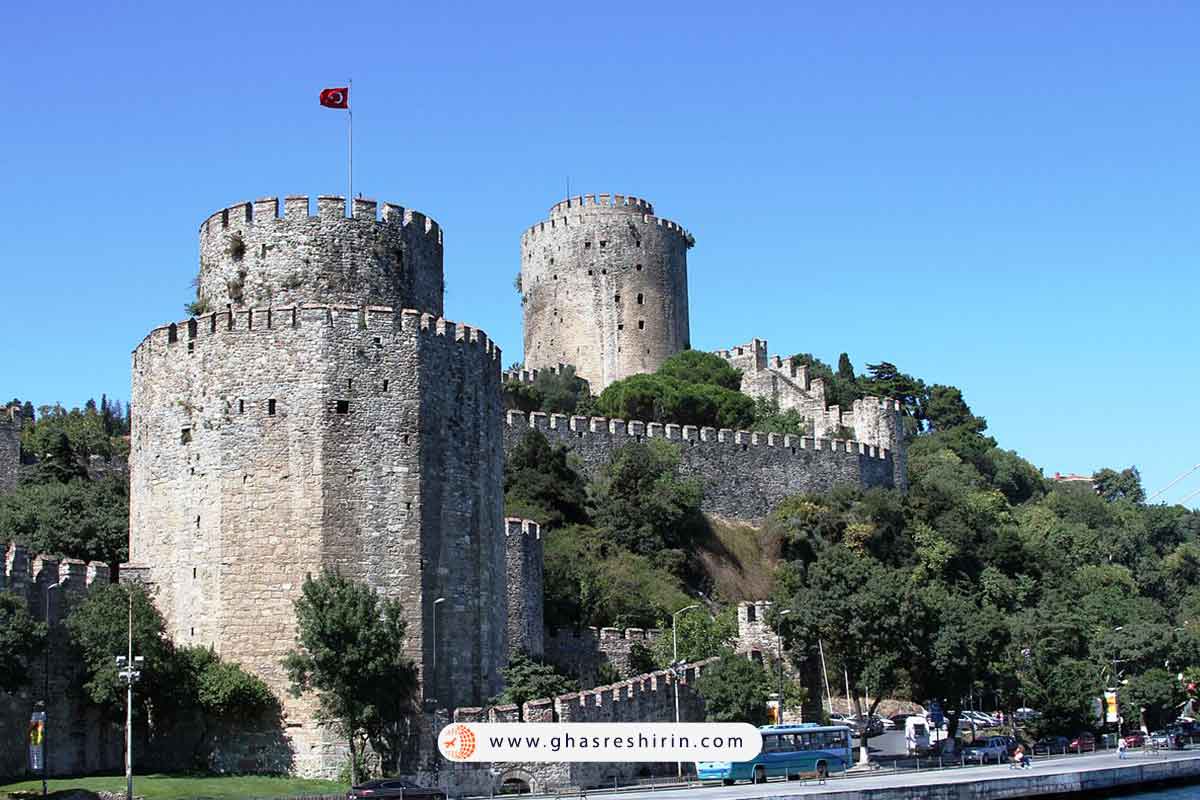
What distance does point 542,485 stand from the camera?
196ft

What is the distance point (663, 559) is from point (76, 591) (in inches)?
1124

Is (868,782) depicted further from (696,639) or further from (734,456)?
(734,456)

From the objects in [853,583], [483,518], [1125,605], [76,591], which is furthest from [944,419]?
[76,591]

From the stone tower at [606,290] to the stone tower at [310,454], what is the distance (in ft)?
154

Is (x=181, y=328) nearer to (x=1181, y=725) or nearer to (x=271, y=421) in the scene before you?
(x=271, y=421)

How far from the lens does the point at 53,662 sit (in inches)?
1366

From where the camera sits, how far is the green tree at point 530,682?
39.9 meters

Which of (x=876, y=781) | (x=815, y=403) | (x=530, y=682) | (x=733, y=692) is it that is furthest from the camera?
(x=815, y=403)

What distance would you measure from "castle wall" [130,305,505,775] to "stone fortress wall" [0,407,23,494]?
22.7 metres

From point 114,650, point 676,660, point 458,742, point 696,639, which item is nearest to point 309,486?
point 114,650

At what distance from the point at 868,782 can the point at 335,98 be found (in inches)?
815

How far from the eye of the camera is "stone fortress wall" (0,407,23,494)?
2314 inches

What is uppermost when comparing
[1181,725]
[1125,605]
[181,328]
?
[181,328]

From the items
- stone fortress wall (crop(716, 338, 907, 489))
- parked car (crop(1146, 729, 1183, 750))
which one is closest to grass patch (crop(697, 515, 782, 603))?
stone fortress wall (crop(716, 338, 907, 489))
